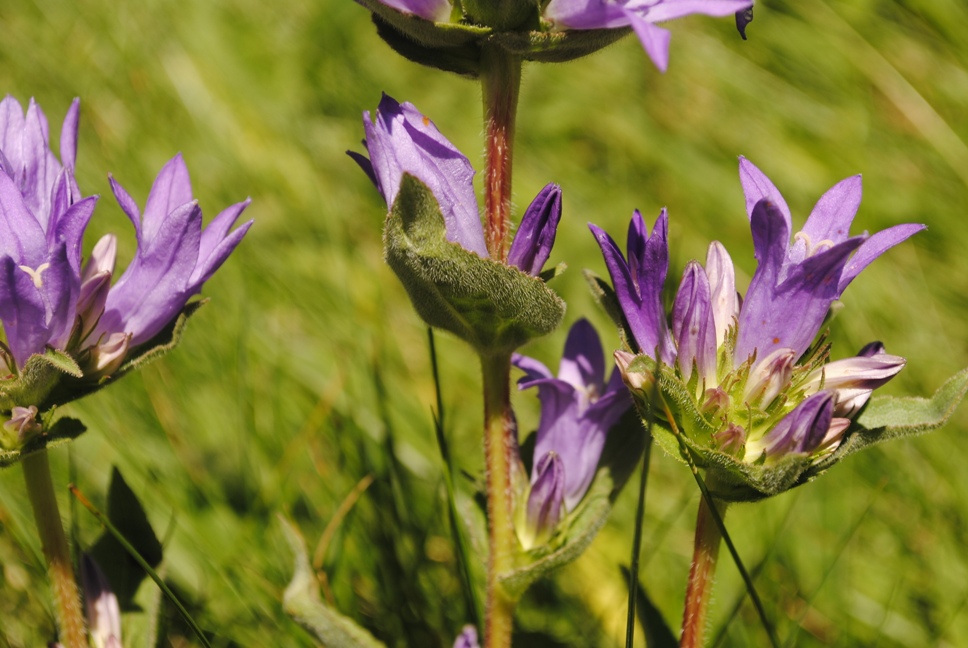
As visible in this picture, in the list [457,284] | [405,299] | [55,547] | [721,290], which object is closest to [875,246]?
[721,290]

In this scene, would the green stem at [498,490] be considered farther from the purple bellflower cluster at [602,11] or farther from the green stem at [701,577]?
the purple bellflower cluster at [602,11]

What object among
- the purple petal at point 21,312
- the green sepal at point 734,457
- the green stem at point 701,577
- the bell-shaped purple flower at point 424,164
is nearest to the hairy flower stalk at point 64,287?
the purple petal at point 21,312

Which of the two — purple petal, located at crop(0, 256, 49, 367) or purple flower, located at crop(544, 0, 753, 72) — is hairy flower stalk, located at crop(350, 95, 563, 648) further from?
purple petal, located at crop(0, 256, 49, 367)

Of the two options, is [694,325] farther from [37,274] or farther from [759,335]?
[37,274]

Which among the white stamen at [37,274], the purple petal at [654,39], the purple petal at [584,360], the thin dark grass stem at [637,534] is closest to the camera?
the purple petal at [654,39]

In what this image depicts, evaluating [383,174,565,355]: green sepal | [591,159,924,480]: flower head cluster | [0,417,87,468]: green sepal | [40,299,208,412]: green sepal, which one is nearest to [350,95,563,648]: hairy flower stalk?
[383,174,565,355]: green sepal

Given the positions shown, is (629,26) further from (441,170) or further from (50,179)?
(50,179)
